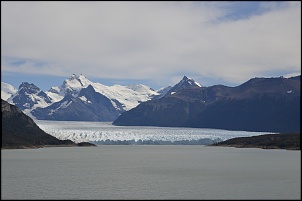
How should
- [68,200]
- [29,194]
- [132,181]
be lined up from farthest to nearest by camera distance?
[132,181], [29,194], [68,200]

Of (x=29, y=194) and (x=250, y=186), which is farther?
(x=250, y=186)

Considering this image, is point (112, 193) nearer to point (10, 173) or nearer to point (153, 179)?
point (153, 179)

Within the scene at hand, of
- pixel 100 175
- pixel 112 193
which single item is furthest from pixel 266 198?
pixel 100 175

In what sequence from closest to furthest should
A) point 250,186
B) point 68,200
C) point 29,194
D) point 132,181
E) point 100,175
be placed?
point 68,200, point 29,194, point 250,186, point 132,181, point 100,175

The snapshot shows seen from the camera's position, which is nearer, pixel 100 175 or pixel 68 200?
pixel 68 200

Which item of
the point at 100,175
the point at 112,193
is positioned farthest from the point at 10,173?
the point at 112,193

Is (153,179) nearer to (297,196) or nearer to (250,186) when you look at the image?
(250,186)

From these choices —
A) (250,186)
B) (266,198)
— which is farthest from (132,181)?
(266,198)

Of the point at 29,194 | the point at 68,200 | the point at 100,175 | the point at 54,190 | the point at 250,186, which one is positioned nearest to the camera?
the point at 68,200

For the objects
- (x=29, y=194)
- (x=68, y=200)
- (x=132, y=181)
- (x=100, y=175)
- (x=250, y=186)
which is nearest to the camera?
(x=68, y=200)
